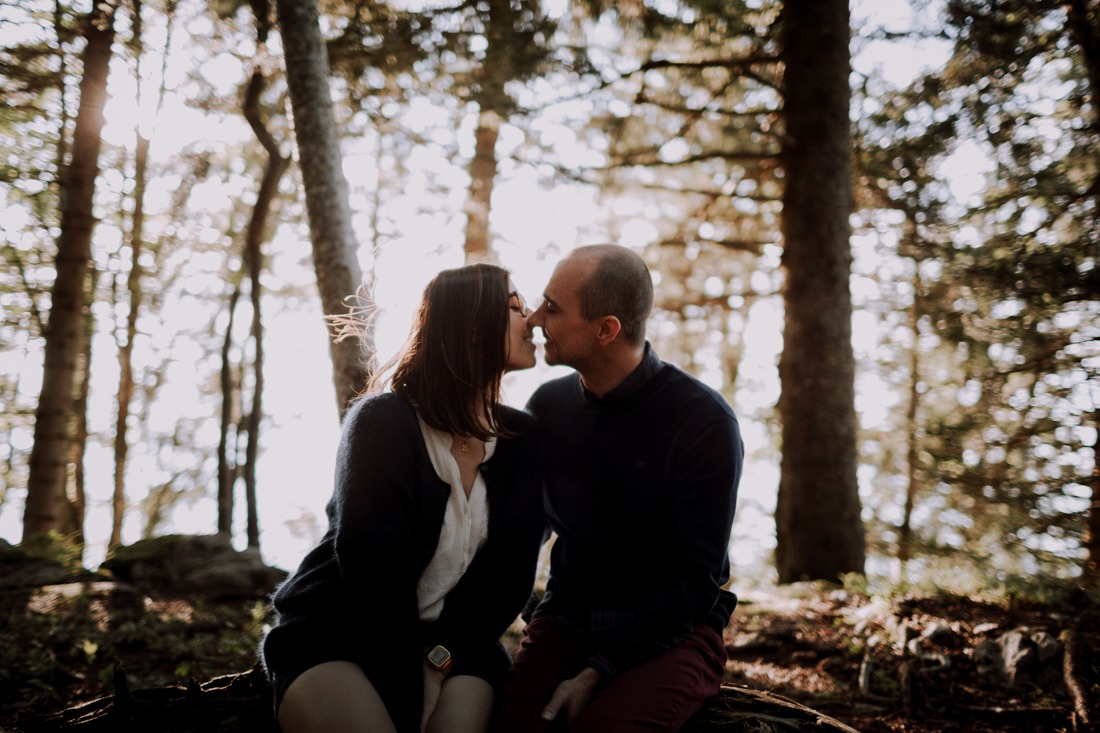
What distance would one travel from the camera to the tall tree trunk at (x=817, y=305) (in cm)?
621

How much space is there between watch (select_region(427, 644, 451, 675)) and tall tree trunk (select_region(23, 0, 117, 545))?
6.42 metres

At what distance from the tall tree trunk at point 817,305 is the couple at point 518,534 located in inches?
156

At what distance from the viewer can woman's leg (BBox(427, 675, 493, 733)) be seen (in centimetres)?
226

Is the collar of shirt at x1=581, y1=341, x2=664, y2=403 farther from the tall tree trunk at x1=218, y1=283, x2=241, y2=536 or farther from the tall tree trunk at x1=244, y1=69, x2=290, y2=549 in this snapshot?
the tall tree trunk at x1=218, y1=283, x2=241, y2=536

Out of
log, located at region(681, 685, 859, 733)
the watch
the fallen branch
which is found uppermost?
the watch

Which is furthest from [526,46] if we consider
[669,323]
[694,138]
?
[669,323]

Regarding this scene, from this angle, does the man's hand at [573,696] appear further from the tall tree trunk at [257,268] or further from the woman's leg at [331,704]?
the tall tree trunk at [257,268]

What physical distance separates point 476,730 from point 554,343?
1.52 m

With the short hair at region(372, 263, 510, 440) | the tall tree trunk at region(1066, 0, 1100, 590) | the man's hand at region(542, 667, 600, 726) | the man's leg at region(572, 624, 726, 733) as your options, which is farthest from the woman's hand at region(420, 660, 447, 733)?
the tall tree trunk at region(1066, 0, 1100, 590)

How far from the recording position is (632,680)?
2326mm

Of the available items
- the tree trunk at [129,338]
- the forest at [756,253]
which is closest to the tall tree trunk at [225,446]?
the forest at [756,253]

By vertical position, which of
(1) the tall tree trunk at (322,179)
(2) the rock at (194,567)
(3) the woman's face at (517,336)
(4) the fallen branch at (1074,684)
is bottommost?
(2) the rock at (194,567)

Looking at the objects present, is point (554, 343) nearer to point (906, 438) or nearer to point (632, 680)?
point (632, 680)

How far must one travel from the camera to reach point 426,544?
2.46 meters
